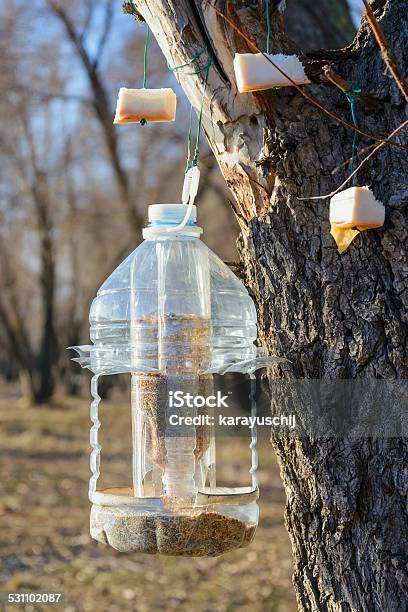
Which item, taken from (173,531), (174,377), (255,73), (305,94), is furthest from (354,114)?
(173,531)

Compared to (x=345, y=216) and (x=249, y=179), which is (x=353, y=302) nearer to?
(x=345, y=216)

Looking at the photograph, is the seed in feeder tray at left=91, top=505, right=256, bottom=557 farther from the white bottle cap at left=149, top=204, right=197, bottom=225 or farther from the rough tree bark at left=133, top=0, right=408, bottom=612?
the white bottle cap at left=149, top=204, right=197, bottom=225

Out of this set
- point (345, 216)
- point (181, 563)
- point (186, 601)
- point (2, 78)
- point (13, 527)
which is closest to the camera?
point (345, 216)

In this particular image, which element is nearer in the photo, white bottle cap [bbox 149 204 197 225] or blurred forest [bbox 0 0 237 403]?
white bottle cap [bbox 149 204 197 225]

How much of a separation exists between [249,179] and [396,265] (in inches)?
18.5

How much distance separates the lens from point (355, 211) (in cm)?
213

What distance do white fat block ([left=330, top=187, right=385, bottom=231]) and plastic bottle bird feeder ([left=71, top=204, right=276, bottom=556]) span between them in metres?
0.41

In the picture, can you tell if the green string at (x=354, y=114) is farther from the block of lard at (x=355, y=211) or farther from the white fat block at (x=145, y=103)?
the white fat block at (x=145, y=103)

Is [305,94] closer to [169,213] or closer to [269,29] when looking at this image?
[269,29]

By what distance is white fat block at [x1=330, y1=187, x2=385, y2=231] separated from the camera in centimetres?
214

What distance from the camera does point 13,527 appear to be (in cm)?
862

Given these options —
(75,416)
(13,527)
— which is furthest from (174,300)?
(75,416)

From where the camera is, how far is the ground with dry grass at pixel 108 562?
6543mm

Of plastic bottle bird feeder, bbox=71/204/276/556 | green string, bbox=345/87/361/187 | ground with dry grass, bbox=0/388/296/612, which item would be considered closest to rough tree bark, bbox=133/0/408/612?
green string, bbox=345/87/361/187
